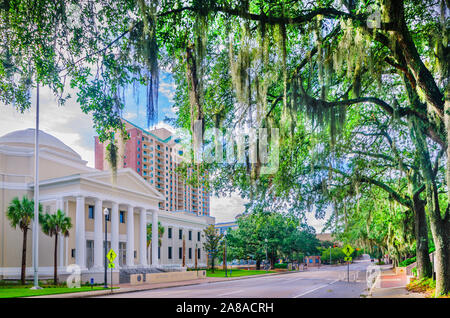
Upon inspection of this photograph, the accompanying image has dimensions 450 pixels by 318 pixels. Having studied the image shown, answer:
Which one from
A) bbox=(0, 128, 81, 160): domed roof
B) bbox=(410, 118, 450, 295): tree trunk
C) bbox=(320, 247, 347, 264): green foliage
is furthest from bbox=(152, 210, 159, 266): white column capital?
bbox=(320, 247, 347, 264): green foliage

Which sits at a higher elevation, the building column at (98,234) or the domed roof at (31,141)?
the domed roof at (31,141)

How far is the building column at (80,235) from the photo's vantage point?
3662 cm

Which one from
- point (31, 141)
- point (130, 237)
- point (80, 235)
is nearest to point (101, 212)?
point (80, 235)

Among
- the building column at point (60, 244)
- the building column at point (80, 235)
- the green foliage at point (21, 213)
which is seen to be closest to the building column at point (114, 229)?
the building column at point (80, 235)

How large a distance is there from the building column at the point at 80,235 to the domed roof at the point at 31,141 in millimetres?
7900

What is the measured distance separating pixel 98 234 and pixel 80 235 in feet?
9.48

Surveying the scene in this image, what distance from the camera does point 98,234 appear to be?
39969 mm

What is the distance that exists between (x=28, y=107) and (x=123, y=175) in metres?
38.6

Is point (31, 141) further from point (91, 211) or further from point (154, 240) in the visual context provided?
point (154, 240)

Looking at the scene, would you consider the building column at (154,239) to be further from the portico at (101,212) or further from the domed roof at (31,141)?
the domed roof at (31,141)
